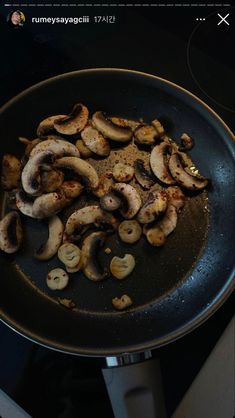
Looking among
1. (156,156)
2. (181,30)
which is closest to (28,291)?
(156,156)

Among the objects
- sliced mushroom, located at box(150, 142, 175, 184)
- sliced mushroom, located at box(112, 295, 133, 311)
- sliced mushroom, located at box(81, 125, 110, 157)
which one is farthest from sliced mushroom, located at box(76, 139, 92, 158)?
sliced mushroom, located at box(112, 295, 133, 311)

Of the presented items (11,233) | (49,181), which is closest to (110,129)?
(49,181)

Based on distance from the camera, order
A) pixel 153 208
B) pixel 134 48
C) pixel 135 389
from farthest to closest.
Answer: pixel 134 48, pixel 153 208, pixel 135 389

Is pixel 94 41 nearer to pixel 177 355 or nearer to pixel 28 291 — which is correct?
pixel 28 291

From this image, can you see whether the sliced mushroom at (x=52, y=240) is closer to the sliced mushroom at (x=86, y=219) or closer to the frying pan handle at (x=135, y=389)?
the sliced mushroom at (x=86, y=219)

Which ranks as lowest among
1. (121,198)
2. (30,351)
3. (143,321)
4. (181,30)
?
(30,351)

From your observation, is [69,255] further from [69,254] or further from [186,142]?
[186,142]
